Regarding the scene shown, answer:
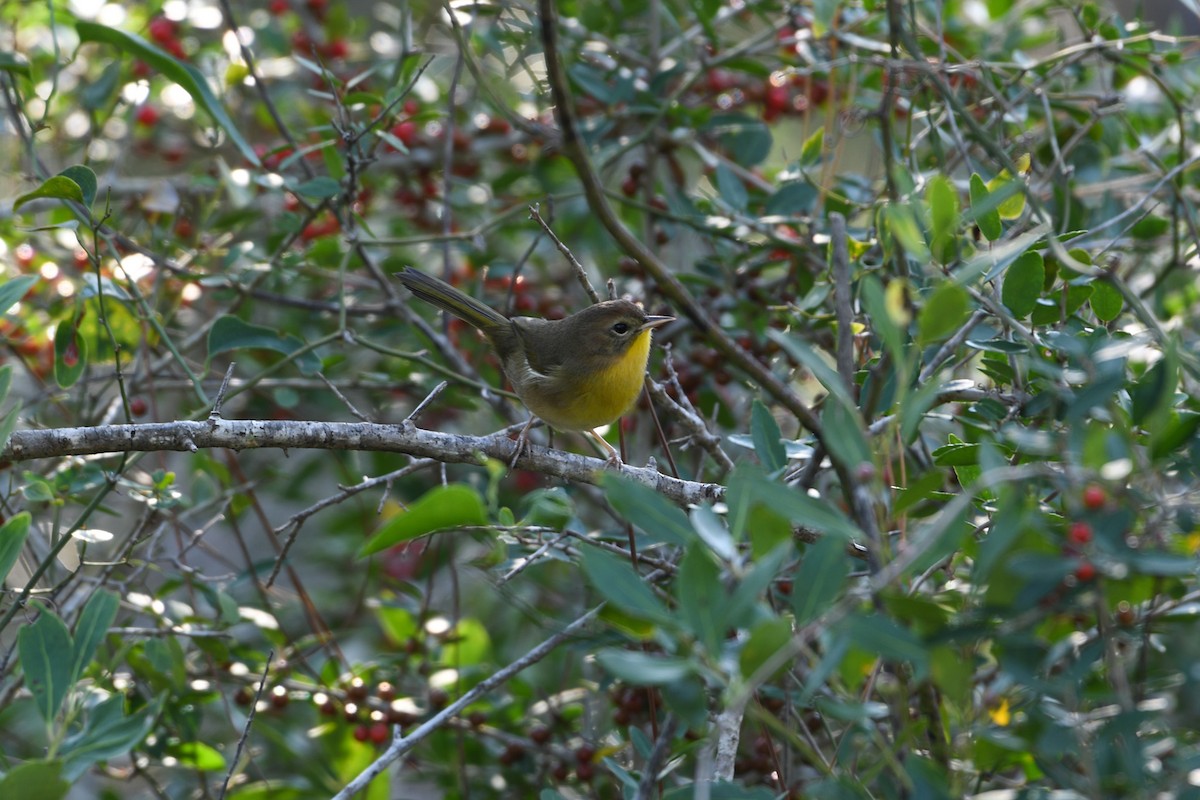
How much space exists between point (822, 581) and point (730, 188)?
2618mm

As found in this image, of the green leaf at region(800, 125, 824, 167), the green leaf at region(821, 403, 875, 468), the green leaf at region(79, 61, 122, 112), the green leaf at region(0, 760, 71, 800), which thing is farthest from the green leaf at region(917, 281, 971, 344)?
the green leaf at region(79, 61, 122, 112)

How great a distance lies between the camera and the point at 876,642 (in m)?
1.32

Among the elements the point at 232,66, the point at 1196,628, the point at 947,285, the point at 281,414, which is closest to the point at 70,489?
the point at 281,414

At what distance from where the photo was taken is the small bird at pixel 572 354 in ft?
13.1

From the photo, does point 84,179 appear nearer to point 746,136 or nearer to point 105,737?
point 105,737

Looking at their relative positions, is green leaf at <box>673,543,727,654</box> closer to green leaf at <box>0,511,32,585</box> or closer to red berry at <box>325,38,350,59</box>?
green leaf at <box>0,511,32,585</box>

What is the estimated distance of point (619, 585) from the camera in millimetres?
1467

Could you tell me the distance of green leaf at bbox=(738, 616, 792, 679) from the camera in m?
1.33

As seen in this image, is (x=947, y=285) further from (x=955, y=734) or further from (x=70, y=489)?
(x=70, y=489)

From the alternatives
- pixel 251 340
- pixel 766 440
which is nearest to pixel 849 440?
pixel 766 440

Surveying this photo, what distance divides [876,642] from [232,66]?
13.1 feet

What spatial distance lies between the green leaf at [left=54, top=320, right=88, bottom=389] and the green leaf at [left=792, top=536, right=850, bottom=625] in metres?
2.63

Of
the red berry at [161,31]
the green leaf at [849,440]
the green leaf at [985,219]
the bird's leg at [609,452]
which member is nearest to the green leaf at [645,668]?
the green leaf at [849,440]

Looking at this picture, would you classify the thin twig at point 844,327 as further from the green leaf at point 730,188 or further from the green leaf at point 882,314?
the green leaf at point 730,188
